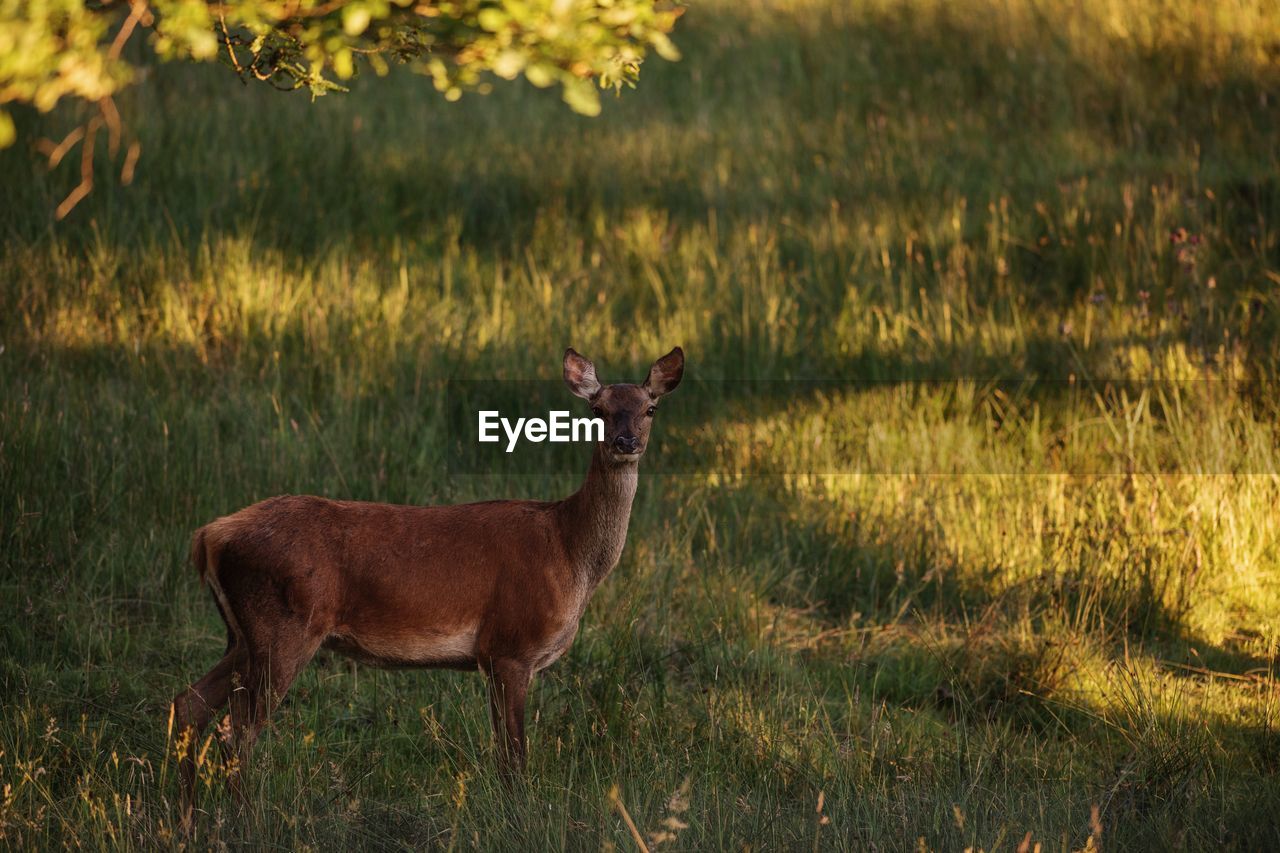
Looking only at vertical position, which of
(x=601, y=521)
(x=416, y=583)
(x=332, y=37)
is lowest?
(x=416, y=583)

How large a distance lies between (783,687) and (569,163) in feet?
24.2

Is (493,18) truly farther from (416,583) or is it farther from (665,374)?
(416,583)

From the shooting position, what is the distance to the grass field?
5590 mm

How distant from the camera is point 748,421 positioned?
9.59m

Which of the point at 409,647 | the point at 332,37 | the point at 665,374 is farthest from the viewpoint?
the point at 665,374

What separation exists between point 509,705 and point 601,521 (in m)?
0.82

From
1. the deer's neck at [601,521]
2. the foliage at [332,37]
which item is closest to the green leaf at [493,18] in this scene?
the foliage at [332,37]

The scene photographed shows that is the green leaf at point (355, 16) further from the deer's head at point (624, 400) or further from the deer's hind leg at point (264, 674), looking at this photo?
the deer's hind leg at point (264, 674)

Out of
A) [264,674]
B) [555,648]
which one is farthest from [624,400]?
[264,674]

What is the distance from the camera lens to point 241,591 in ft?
17.9

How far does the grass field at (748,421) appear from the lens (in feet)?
18.3

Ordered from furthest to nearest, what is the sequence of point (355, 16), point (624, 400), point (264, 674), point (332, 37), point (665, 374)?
point (665, 374) < point (624, 400) < point (264, 674) < point (332, 37) < point (355, 16)

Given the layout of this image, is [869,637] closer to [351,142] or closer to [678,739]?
[678,739]

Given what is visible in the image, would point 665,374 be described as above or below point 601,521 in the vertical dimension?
above
